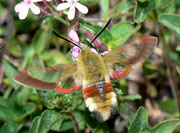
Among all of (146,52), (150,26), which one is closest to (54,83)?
(146,52)

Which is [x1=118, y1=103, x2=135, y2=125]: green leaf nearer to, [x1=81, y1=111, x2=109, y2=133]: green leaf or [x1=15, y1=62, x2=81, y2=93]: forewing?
[x1=81, y1=111, x2=109, y2=133]: green leaf

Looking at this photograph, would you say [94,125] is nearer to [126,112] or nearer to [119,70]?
[126,112]

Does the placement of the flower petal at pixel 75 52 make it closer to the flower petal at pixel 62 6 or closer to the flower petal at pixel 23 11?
the flower petal at pixel 62 6

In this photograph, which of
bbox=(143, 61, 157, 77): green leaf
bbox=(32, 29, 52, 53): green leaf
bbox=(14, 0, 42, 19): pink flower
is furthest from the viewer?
bbox=(32, 29, 52, 53): green leaf

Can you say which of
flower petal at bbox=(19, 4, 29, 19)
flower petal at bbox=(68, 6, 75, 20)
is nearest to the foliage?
flower petal at bbox=(68, 6, 75, 20)

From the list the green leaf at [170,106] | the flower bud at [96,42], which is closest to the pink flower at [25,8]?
the flower bud at [96,42]

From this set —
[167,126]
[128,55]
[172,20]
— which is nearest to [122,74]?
[128,55]
